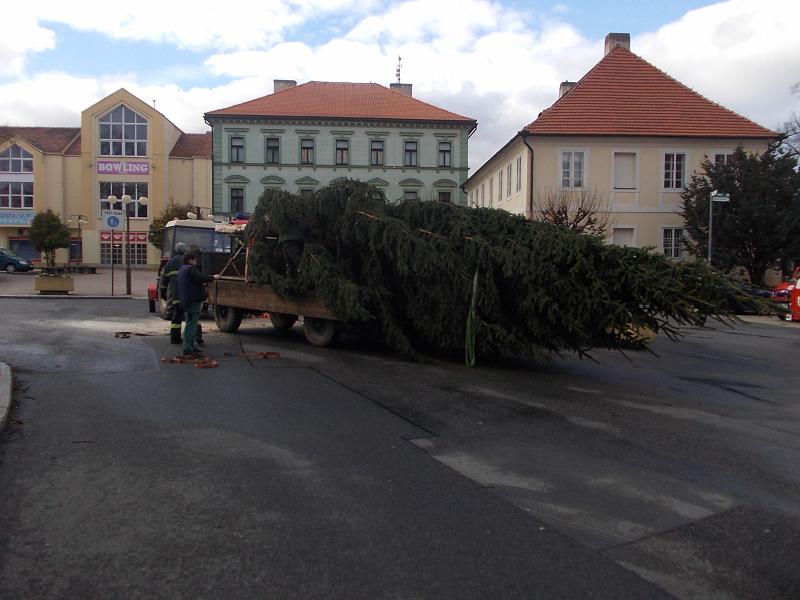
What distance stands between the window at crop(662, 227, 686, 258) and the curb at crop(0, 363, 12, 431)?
3018 cm

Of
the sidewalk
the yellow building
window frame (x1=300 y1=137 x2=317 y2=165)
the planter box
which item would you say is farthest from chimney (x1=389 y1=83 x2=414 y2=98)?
the planter box

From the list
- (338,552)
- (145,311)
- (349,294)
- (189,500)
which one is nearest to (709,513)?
(338,552)

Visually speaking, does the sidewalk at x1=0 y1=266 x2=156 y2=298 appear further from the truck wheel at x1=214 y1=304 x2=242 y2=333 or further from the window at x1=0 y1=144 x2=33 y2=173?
the truck wheel at x1=214 y1=304 x2=242 y2=333

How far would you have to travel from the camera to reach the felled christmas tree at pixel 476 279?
365 inches

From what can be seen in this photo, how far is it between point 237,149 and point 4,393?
149 ft

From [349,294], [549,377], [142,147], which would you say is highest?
[142,147]

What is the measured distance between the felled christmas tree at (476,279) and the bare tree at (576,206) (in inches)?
627

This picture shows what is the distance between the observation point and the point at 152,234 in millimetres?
48000

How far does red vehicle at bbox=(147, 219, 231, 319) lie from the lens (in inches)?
755

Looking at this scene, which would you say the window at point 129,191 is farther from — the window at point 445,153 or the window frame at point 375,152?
the window at point 445,153

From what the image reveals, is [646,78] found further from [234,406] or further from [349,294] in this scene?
[234,406]

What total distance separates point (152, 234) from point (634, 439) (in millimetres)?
46095

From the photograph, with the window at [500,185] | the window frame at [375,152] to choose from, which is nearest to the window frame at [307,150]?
the window frame at [375,152]

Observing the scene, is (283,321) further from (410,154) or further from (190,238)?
→ (410,154)
